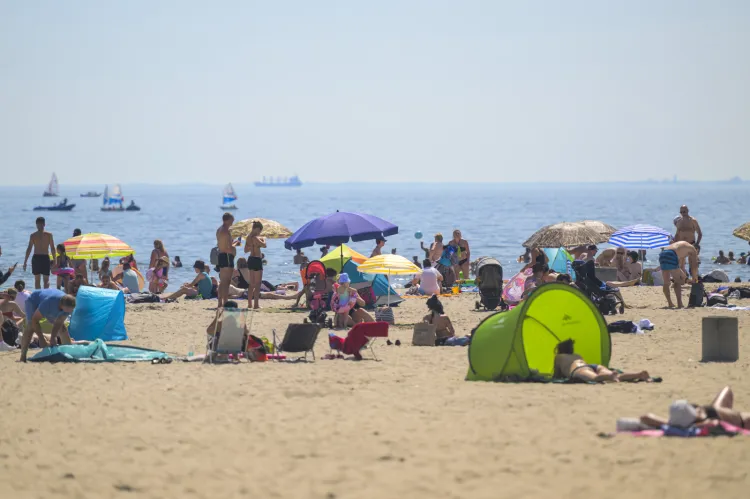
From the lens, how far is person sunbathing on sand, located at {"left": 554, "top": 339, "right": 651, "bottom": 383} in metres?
10.1

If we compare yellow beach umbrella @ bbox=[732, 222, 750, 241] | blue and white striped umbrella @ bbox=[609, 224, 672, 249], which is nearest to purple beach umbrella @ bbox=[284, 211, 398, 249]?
blue and white striped umbrella @ bbox=[609, 224, 672, 249]

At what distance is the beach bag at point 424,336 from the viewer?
13.5 meters

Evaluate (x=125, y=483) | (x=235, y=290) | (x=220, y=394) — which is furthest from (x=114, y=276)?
(x=125, y=483)

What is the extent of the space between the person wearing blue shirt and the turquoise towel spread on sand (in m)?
0.32

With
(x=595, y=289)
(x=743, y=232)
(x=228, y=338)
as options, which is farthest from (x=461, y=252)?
(x=228, y=338)

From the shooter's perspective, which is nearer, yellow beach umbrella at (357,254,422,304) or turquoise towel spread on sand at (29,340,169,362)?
turquoise towel spread on sand at (29,340,169,362)

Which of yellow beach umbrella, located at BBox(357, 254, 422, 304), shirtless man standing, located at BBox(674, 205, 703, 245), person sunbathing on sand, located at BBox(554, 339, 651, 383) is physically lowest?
person sunbathing on sand, located at BBox(554, 339, 651, 383)

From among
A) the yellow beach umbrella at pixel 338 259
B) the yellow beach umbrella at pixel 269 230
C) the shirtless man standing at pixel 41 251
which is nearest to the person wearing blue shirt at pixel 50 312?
the shirtless man standing at pixel 41 251

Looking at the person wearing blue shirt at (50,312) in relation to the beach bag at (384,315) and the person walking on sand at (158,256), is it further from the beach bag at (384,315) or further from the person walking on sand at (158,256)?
the person walking on sand at (158,256)

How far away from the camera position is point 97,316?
542 inches

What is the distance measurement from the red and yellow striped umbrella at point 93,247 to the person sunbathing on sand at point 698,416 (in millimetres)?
13615

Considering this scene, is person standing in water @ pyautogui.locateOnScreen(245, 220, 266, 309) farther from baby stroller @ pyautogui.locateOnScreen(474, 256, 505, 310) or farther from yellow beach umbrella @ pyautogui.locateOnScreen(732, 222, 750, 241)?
yellow beach umbrella @ pyautogui.locateOnScreen(732, 222, 750, 241)

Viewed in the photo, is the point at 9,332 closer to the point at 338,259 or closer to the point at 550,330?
the point at 550,330

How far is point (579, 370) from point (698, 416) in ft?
8.02
